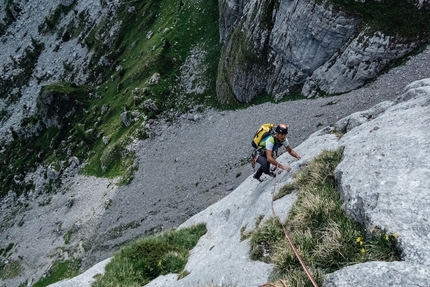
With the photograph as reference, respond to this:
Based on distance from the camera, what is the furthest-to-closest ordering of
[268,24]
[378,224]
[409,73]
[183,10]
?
[183,10], [268,24], [409,73], [378,224]

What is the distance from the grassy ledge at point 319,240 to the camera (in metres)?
7.50

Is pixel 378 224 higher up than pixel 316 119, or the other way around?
pixel 378 224

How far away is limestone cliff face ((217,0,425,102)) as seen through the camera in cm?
3384

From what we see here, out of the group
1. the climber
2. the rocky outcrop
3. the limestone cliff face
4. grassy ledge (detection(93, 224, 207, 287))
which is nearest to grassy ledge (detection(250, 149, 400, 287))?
the rocky outcrop

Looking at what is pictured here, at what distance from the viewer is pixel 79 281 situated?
673 inches

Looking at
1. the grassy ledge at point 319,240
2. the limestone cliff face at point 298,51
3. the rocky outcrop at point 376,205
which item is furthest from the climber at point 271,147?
the limestone cliff face at point 298,51

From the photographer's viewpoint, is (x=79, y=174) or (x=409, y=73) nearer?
(x=409, y=73)

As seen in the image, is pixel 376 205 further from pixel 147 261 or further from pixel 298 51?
pixel 298 51

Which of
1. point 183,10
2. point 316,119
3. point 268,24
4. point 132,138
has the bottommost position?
point 316,119

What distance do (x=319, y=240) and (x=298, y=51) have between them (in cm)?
3462

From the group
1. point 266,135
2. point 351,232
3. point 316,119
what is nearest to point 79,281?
point 266,135

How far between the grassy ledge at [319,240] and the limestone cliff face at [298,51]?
1055 inches

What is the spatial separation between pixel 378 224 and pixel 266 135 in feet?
27.5

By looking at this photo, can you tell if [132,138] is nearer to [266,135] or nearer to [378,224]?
[266,135]
